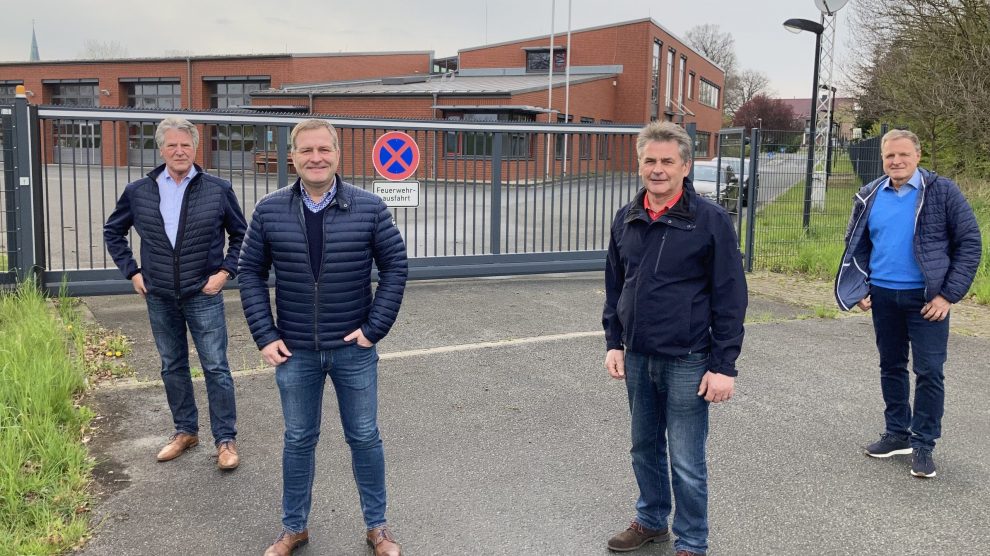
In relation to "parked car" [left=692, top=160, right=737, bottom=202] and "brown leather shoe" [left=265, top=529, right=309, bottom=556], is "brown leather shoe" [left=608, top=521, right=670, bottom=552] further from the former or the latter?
"parked car" [left=692, top=160, right=737, bottom=202]

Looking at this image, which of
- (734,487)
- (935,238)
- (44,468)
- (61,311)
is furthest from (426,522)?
(61,311)

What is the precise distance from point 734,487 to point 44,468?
348 centimetres

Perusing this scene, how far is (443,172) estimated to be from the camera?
31.0 ft

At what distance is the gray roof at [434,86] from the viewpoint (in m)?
33.2

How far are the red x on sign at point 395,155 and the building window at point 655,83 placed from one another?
36930mm

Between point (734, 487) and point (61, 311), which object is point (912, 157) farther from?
point (61, 311)

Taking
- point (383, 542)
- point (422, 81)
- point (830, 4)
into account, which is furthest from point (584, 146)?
point (422, 81)

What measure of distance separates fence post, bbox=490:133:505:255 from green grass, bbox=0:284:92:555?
5.05 m

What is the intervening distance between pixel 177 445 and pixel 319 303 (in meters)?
1.81

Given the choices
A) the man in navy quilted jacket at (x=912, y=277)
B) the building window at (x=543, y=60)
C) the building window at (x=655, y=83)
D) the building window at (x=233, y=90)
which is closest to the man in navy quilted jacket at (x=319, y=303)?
the man in navy quilted jacket at (x=912, y=277)

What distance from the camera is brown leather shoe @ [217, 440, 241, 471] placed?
4.34m

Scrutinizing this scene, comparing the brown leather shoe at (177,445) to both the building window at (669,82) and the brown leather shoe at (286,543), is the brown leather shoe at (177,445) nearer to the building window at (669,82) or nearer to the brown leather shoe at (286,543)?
the brown leather shoe at (286,543)

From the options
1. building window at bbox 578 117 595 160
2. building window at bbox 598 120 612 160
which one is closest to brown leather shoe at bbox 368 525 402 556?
building window at bbox 578 117 595 160

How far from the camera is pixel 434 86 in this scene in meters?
35.2
